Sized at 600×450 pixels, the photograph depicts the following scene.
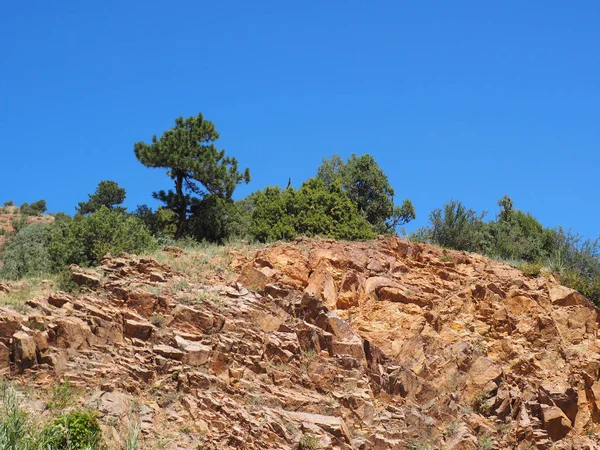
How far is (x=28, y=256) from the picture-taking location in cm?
3525

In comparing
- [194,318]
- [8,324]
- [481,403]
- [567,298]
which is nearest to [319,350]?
[194,318]

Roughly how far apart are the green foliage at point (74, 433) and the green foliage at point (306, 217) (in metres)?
15.8

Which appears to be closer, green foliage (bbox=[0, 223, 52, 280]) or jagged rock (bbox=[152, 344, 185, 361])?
jagged rock (bbox=[152, 344, 185, 361])

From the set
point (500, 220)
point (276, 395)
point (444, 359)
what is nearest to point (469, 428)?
point (444, 359)

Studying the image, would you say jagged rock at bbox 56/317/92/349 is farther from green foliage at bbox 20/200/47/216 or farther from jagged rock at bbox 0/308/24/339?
green foliage at bbox 20/200/47/216

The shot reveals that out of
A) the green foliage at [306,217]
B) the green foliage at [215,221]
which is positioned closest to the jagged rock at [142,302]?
the green foliage at [306,217]

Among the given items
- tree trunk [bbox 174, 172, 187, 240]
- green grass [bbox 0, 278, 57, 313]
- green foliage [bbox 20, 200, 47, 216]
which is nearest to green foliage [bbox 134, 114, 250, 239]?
tree trunk [bbox 174, 172, 187, 240]

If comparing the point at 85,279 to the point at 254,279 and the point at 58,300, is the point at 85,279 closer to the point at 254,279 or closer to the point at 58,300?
the point at 58,300

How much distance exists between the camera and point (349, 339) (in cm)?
2084

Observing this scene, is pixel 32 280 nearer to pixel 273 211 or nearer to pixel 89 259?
pixel 89 259

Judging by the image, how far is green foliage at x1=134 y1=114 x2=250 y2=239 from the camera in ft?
113

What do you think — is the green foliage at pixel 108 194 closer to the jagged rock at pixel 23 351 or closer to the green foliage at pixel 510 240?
the green foliage at pixel 510 240

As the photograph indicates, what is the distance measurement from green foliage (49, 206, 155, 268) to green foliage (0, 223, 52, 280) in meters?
0.95

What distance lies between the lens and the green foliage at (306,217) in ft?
104
